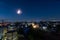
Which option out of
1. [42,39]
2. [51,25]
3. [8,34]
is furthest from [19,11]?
[51,25]

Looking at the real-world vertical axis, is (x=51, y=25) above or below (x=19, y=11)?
below

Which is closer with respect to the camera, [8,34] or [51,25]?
[8,34]

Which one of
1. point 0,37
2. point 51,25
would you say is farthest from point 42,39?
point 51,25

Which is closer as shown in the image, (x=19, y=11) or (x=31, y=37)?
(x=31, y=37)

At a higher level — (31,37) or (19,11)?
(19,11)

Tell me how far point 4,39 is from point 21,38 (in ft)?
6.61

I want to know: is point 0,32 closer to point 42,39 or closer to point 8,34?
point 8,34

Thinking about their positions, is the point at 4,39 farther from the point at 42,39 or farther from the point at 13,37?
the point at 42,39

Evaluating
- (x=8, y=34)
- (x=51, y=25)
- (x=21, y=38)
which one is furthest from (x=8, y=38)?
(x=51, y=25)

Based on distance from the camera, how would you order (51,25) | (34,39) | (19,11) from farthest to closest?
(51,25), (19,11), (34,39)

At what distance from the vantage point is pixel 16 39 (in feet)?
53.7

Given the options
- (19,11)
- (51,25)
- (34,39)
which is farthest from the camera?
(51,25)

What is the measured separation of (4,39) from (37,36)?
370 cm

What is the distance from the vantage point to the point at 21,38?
17.1 m
